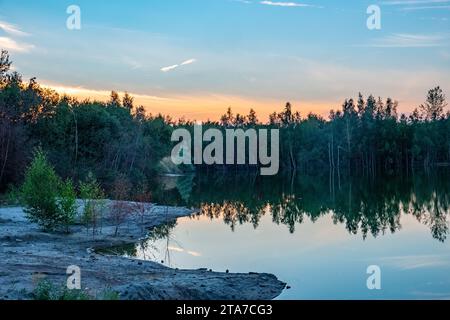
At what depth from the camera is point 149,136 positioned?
Result: 306 ft

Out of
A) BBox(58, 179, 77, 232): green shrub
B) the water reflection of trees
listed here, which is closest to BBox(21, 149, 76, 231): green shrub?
BBox(58, 179, 77, 232): green shrub

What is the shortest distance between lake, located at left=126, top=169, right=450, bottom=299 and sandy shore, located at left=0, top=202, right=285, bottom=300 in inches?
52.3

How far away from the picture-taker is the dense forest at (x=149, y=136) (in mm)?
51000

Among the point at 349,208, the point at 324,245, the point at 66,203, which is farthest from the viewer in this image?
the point at 349,208

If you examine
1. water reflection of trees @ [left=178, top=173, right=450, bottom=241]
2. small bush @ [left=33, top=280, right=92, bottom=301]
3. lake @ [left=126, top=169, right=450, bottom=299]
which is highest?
small bush @ [left=33, top=280, right=92, bottom=301]

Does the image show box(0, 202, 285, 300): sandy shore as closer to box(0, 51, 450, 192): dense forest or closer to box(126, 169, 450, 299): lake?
box(126, 169, 450, 299): lake

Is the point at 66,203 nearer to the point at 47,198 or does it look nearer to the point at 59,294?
the point at 47,198

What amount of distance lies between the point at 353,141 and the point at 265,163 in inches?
853

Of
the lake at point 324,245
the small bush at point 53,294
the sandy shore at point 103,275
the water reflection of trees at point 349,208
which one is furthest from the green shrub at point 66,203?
the small bush at point 53,294

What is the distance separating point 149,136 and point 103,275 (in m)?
79.1

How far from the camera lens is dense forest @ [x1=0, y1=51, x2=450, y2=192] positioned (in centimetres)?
5100

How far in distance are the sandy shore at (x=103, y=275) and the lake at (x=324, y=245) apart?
4.36 feet

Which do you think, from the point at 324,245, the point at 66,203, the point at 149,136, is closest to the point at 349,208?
the point at 324,245

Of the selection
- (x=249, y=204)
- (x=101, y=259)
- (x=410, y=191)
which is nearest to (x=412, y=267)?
(x=101, y=259)
